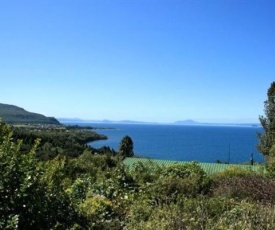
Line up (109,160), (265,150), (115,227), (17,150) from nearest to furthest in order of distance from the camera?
(17,150) < (115,227) < (109,160) < (265,150)

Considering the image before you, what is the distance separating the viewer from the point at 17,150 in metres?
4.77

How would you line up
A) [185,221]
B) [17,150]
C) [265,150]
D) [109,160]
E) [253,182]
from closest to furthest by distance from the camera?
[17,150]
[185,221]
[253,182]
[109,160]
[265,150]

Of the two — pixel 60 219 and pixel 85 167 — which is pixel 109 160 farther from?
pixel 60 219

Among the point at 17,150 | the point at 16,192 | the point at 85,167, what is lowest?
the point at 85,167

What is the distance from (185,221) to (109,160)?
42.9ft

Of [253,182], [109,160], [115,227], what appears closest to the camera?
[115,227]

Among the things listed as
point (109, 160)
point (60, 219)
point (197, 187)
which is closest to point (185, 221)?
point (60, 219)

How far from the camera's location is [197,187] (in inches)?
422

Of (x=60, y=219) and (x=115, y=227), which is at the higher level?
(x=60, y=219)

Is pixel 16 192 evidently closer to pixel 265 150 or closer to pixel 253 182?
pixel 253 182

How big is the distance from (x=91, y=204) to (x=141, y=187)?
→ 3.37m

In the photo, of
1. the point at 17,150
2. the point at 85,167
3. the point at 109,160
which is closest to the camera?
the point at 17,150

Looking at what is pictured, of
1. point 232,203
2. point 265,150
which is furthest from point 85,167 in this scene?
point 265,150

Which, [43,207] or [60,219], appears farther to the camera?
[60,219]
